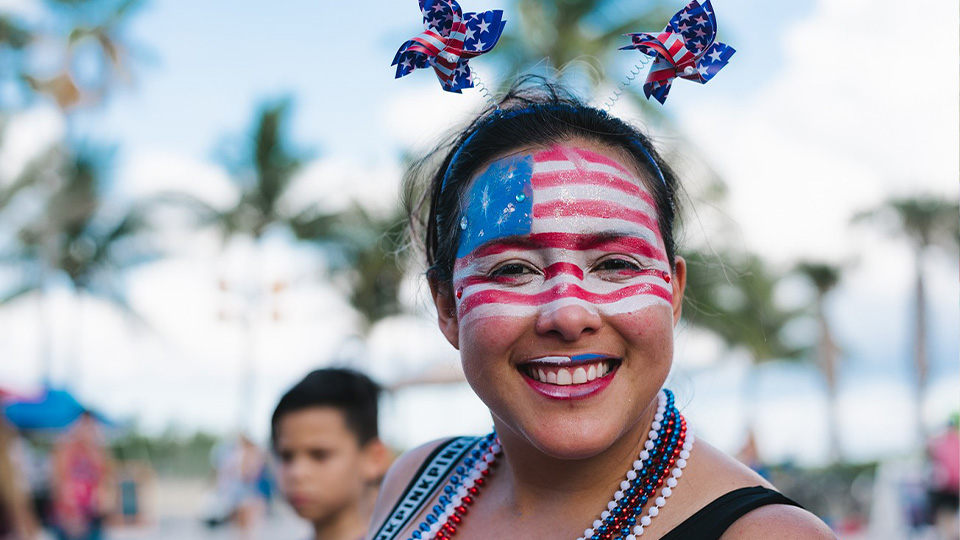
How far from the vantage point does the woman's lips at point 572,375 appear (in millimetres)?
1755

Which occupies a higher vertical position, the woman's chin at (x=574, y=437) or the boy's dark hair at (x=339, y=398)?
the woman's chin at (x=574, y=437)

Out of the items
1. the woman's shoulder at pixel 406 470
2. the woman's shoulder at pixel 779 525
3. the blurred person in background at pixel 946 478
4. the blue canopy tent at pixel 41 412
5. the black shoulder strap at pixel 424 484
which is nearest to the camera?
the woman's shoulder at pixel 779 525

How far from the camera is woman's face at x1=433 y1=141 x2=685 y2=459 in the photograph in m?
1.76

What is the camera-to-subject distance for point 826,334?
123ft

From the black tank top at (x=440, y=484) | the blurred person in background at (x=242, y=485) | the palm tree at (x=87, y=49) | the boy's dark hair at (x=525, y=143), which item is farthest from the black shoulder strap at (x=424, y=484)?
the palm tree at (x=87, y=49)

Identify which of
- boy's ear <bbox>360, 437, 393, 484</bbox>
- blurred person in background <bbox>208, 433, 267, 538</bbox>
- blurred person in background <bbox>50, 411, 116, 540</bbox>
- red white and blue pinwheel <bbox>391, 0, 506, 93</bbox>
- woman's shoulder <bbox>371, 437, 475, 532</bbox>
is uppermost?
red white and blue pinwheel <bbox>391, 0, 506, 93</bbox>

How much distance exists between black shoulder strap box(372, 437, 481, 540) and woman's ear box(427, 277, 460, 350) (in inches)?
14.3

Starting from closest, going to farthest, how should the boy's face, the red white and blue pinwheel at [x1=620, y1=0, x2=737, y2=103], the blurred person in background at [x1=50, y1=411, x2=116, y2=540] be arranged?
the red white and blue pinwheel at [x1=620, y1=0, x2=737, y2=103]
the boy's face
the blurred person in background at [x1=50, y1=411, x2=116, y2=540]

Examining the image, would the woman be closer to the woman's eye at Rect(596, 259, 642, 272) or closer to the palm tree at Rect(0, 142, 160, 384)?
the woman's eye at Rect(596, 259, 642, 272)

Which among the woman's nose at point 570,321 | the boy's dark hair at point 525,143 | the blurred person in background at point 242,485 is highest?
the boy's dark hair at point 525,143

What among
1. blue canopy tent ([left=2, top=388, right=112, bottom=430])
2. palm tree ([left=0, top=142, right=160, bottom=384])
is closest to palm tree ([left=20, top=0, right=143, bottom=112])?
palm tree ([left=0, top=142, right=160, bottom=384])

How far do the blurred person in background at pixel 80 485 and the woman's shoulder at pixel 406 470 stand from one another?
313 inches

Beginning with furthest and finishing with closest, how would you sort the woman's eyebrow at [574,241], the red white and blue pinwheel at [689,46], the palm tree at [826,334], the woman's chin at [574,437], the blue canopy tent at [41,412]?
1. the palm tree at [826,334]
2. the blue canopy tent at [41,412]
3. the red white and blue pinwheel at [689,46]
4. the woman's eyebrow at [574,241]
5. the woman's chin at [574,437]

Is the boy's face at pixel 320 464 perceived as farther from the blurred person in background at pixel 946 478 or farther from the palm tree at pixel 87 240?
the palm tree at pixel 87 240
